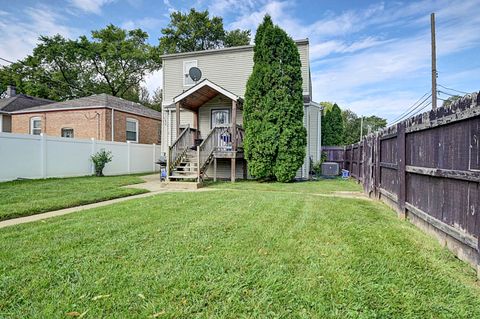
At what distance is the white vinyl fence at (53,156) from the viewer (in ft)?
30.8

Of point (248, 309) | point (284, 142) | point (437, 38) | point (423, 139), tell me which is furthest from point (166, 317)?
point (437, 38)

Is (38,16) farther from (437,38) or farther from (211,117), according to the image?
(437,38)

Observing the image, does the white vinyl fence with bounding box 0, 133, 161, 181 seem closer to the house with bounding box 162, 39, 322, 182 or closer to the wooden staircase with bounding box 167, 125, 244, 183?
the house with bounding box 162, 39, 322, 182

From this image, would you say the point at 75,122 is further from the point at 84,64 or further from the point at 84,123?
the point at 84,64

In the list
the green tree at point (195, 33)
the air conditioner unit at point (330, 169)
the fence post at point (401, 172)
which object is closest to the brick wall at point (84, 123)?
the green tree at point (195, 33)

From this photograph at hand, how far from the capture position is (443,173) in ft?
10.6

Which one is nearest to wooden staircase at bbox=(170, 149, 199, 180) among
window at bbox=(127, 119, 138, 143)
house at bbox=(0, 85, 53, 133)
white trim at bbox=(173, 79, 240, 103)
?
white trim at bbox=(173, 79, 240, 103)

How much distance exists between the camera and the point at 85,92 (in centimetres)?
3008

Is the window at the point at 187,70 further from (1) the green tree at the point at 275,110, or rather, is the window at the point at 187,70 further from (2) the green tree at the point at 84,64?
(2) the green tree at the point at 84,64

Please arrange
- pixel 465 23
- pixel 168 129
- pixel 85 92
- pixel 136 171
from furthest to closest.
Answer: pixel 85 92
pixel 136 171
pixel 168 129
pixel 465 23

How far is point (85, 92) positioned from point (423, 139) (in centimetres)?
3388

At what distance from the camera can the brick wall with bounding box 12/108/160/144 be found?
661 inches

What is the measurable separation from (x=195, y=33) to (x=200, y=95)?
63.4 ft

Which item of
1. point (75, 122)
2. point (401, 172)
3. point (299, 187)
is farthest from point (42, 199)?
point (75, 122)
